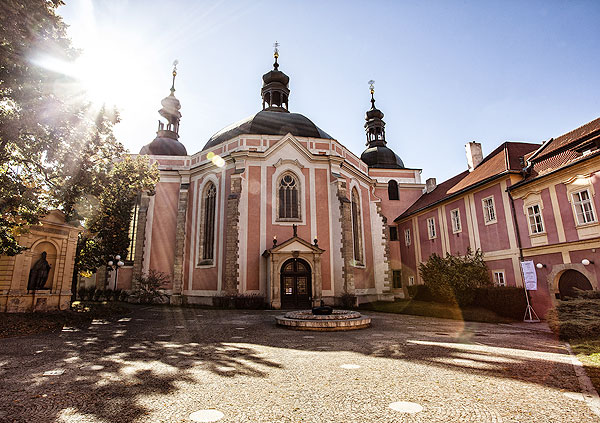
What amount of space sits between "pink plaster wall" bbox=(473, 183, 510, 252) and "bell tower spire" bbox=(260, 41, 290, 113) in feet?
56.8

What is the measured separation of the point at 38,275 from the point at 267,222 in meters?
11.6

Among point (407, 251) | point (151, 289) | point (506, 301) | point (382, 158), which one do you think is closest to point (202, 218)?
point (151, 289)

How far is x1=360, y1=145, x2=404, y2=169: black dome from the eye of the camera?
33.7 metres

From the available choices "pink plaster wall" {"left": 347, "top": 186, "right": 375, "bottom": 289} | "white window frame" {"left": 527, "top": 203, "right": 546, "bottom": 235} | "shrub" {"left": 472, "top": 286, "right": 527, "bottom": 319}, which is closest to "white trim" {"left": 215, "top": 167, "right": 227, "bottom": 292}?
"pink plaster wall" {"left": 347, "top": 186, "right": 375, "bottom": 289}

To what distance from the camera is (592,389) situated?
4.37 m

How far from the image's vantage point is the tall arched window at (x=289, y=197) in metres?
21.5

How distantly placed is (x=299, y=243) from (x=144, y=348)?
42.4 ft

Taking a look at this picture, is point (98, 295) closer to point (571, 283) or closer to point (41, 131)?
point (41, 131)

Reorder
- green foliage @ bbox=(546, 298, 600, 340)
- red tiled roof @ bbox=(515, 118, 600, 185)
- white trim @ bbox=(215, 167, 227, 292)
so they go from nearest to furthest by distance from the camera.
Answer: green foliage @ bbox=(546, 298, 600, 340) < red tiled roof @ bbox=(515, 118, 600, 185) < white trim @ bbox=(215, 167, 227, 292)

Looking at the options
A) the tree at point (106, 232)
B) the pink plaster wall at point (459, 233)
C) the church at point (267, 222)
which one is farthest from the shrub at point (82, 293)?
the pink plaster wall at point (459, 233)

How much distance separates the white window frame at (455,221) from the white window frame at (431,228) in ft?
7.43

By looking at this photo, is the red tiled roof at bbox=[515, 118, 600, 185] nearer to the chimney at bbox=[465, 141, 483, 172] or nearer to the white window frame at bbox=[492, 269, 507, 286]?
the white window frame at bbox=[492, 269, 507, 286]

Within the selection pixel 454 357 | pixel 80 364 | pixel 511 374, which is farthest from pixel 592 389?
pixel 80 364

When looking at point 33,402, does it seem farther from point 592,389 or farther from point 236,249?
point 236,249
